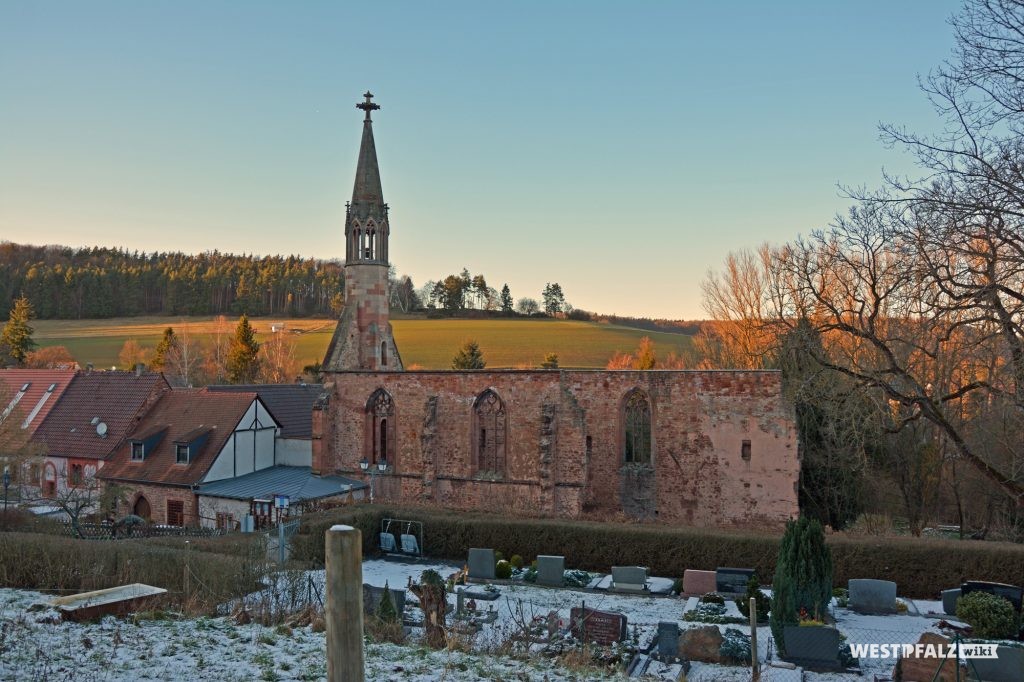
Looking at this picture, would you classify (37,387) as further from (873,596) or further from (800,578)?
(873,596)

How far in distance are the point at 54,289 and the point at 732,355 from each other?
90003 mm

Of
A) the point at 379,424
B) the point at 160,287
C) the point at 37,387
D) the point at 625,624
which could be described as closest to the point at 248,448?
the point at 379,424

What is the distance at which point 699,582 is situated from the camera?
62.7 ft

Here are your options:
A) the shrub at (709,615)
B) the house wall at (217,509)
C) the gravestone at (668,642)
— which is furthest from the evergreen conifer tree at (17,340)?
the gravestone at (668,642)

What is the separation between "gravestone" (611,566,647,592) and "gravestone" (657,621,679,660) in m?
5.48

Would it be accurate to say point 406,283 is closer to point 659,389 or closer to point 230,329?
point 230,329

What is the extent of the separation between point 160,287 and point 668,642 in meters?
102

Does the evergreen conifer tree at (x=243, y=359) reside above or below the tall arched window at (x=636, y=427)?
above

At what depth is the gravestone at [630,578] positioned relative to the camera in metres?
19.6

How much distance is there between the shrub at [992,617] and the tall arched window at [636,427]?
1128 centimetres

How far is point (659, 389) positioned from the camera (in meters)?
25.3

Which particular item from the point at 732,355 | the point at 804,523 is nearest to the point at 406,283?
the point at 732,355

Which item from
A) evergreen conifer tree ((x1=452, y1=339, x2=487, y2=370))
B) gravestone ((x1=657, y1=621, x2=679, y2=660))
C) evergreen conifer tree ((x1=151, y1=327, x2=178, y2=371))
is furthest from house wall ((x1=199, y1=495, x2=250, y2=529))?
evergreen conifer tree ((x1=151, y1=327, x2=178, y2=371))

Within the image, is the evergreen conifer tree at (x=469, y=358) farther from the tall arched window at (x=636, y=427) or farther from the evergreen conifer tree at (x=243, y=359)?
the tall arched window at (x=636, y=427)
